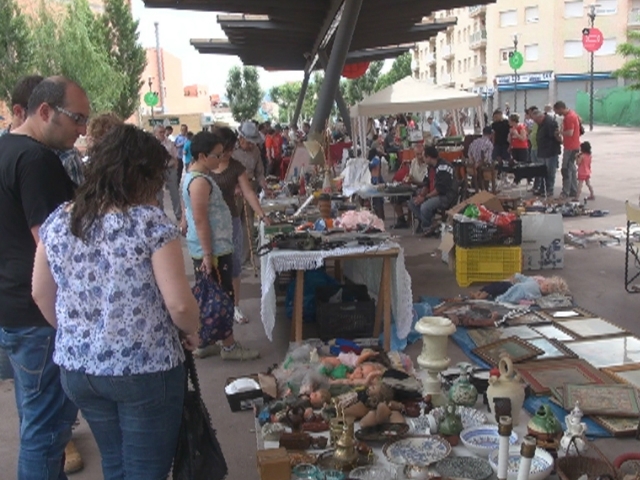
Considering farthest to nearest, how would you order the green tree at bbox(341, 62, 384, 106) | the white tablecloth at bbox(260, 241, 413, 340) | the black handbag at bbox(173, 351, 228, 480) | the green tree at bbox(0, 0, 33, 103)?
the green tree at bbox(341, 62, 384, 106), the green tree at bbox(0, 0, 33, 103), the white tablecloth at bbox(260, 241, 413, 340), the black handbag at bbox(173, 351, 228, 480)

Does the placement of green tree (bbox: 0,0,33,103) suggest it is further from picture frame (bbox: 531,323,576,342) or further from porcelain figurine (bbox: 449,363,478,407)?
porcelain figurine (bbox: 449,363,478,407)

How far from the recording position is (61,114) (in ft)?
8.77

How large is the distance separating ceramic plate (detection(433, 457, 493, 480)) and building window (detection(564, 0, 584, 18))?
50877 millimetres

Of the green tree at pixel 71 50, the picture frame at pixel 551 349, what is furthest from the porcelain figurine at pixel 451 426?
the green tree at pixel 71 50

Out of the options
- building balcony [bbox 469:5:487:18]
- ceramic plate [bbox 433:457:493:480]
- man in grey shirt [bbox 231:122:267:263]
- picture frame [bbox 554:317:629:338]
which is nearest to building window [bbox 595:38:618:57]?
building balcony [bbox 469:5:487:18]

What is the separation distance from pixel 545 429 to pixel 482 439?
290 millimetres

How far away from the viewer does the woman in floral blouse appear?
2166 millimetres

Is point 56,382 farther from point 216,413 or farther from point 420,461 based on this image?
point 216,413

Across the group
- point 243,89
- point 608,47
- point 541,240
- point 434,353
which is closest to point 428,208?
point 541,240

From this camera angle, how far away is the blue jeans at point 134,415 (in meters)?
2.22

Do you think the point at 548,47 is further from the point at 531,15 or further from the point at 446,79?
the point at 446,79

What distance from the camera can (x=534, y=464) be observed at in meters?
2.89

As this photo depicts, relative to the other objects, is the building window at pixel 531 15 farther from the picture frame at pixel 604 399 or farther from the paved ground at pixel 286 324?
the picture frame at pixel 604 399

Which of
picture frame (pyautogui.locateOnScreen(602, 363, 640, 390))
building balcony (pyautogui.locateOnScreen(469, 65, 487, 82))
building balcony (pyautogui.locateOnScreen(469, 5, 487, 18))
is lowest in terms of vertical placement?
picture frame (pyautogui.locateOnScreen(602, 363, 640, 390))
